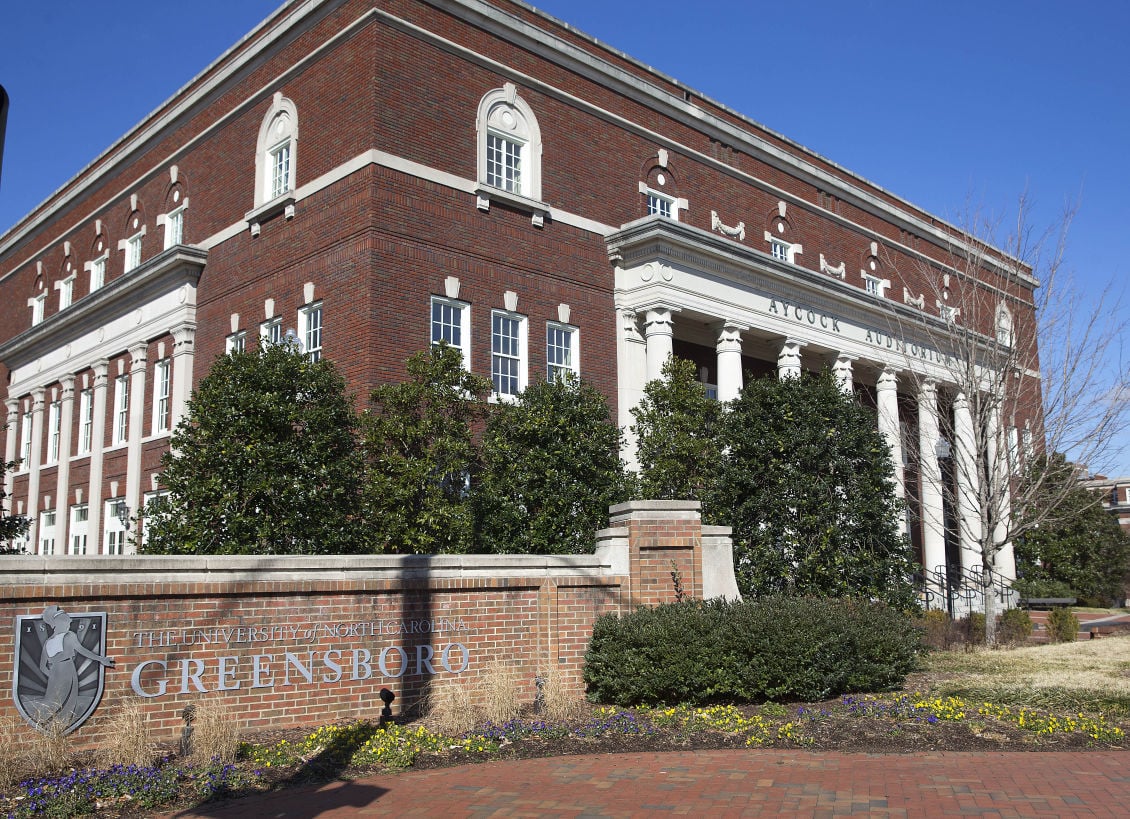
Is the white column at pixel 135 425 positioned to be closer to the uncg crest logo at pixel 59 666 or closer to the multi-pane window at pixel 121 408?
the multi-pane window at pixel 121 408

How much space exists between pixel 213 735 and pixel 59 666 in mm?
1599

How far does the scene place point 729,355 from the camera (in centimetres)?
2644

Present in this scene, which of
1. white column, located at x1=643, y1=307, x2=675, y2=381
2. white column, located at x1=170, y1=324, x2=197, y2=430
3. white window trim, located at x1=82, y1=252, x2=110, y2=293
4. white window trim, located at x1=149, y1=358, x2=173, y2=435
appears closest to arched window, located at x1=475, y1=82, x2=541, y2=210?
white column, located at x1=643, y1=307, x2=675, y2=381

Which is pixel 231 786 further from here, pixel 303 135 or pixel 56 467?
pixel 56 467

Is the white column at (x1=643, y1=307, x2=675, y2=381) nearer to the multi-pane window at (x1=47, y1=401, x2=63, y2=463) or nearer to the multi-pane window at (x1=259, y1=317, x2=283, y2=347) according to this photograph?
the multi-pane window at (x1=259, y1=317, x2=283, y2=347)

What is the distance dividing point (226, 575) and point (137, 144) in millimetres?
24018

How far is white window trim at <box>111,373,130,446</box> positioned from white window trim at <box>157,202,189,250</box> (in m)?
4.18

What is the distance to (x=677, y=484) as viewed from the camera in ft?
67.8

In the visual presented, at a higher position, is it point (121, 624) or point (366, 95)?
point (366, 95)

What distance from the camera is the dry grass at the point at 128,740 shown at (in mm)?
9352

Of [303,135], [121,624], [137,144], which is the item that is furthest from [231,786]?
[137,144]

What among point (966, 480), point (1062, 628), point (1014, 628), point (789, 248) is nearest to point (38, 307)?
point (789, 248)

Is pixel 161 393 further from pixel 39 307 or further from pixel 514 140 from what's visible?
pixel 39 307

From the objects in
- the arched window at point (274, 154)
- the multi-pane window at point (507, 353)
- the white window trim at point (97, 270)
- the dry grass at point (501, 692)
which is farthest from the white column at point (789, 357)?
the white window trim at point (97, 270)
